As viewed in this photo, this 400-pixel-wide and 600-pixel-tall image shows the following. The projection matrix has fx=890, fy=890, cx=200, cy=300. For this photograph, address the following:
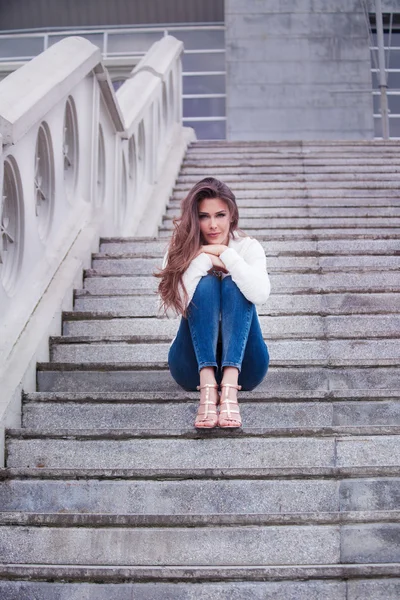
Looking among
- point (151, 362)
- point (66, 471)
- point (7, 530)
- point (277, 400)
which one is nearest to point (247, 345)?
point (277, 400)

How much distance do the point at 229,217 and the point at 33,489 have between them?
129 centimetres

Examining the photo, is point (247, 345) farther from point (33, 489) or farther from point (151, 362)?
point (33, 489)

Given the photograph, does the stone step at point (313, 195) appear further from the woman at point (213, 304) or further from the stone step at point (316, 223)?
the woman at point (213, 304)

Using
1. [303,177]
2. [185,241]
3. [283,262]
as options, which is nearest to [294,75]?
[303,177]

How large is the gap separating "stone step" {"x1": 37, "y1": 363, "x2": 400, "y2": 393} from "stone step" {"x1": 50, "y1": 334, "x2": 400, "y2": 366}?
0.48 ft

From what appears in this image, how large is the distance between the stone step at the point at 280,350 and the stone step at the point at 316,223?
1.86m

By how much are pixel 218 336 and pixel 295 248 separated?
193 cm

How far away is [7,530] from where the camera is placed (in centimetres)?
263

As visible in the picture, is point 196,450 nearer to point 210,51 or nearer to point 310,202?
point 310,202

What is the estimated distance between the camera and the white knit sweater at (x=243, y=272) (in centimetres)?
315

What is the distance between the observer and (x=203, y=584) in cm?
236

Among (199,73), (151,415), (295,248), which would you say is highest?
(199,73)

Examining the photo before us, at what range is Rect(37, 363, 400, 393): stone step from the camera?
349 cm

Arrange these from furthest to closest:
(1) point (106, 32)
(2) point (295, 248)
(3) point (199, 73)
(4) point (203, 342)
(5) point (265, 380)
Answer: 1. (1) point (106, 32)
2. (3) point (199, 73)
3. (2) point (295, 248)
4. (5) point (265, 380)
5. (4) point (203, 342)
